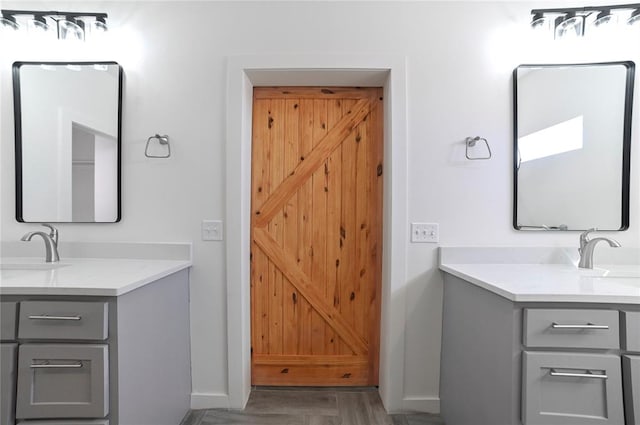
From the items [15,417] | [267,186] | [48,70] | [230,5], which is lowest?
[15,417]

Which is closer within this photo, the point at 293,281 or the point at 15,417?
the point at 15,417

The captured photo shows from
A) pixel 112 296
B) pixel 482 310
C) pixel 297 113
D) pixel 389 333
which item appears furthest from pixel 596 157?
pixel 112 296

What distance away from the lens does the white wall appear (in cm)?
174

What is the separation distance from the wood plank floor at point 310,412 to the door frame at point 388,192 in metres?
0.07

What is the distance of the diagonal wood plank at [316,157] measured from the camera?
6.46ft

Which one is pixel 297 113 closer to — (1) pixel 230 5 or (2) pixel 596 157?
(1) pixel 230 5

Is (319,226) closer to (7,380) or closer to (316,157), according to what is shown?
(316,157)

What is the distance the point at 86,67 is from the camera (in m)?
1.77

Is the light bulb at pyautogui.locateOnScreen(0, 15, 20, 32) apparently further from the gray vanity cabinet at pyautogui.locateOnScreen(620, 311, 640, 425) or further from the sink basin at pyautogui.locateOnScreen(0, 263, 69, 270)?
the gray vanity cabinet at pyautogui.locateOnScreen(620, 311, 640, 425)

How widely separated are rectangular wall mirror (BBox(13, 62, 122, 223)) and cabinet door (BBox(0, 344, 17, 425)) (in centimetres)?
81

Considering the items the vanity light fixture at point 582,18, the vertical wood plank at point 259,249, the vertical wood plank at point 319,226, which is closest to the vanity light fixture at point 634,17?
the vanity light fixture at point 582,18

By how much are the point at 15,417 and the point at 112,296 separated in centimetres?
60

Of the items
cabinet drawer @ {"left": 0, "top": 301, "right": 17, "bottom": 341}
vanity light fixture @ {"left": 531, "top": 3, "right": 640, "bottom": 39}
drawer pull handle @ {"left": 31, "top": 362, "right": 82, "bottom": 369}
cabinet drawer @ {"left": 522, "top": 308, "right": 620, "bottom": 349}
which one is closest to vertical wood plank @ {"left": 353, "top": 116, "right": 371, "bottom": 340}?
cabinet drawer @ {"left": 522, "top": 308, "right": 620, "bottom": 349}

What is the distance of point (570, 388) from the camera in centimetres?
109
